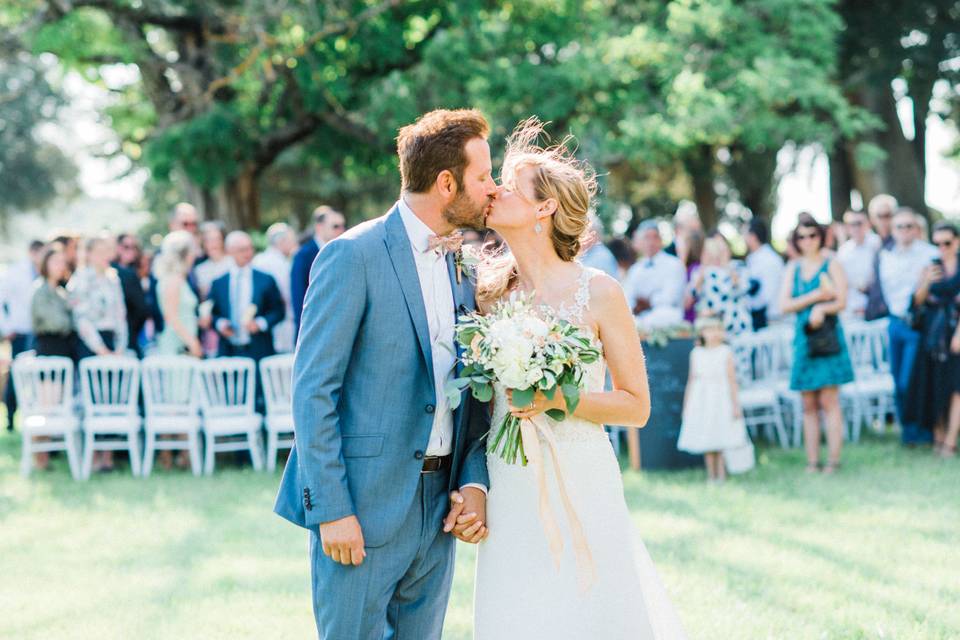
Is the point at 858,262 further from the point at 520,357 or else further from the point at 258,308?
the point at 520,357

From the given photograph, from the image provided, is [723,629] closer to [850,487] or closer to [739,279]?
[850,487]

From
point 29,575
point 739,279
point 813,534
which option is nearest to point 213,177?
point 739,279

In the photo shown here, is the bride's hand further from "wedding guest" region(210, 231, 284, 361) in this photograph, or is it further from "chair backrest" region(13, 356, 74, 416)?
"chair backrest" region(13, 356, 74, 416)

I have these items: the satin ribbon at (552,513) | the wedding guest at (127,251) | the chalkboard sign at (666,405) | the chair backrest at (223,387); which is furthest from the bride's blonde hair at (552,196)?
the wedding guest at (127,251)

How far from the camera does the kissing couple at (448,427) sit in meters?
2.94

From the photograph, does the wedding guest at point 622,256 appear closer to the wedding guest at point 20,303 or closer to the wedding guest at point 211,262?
the wedding guest at point 211,262

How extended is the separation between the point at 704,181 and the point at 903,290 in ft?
48.4

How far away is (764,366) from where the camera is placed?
32.8 feet

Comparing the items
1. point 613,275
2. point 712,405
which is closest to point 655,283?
point 613,275

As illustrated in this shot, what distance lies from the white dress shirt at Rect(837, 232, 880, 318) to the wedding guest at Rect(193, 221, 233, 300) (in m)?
6.77

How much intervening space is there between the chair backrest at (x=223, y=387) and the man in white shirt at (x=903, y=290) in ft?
20.8

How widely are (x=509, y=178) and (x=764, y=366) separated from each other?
7.17 m

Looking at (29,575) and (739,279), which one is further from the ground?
(739,279)

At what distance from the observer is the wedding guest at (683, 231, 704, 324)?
9.83 m
